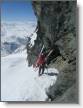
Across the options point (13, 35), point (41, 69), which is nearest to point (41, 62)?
point (41, 69)

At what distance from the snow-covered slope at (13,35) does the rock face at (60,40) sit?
5 centimetres

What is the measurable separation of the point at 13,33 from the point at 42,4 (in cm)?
19

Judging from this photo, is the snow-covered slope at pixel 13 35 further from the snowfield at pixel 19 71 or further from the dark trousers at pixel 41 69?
the dark trousers at pixel 41 69

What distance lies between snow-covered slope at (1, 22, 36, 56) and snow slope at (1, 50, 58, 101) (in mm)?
35

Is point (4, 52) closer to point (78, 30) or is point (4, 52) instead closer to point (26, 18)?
point (26, 18)

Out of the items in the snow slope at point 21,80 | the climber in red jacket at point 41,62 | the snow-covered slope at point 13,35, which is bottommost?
the snow slope at point 21,80

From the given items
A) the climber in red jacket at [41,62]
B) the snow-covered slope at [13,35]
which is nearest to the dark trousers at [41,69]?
the climber in red jacket at [41,62]

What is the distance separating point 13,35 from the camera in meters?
1.20

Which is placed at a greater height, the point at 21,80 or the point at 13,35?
the point at 13,35

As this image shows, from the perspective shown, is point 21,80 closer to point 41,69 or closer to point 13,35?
point 41,69

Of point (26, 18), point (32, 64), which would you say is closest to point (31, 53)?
point (32, 64)

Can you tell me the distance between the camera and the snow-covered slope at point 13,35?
119 cm

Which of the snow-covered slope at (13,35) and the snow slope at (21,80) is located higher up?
the snow-covered slope at (13,35)

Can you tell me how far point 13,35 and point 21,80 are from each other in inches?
8.2
